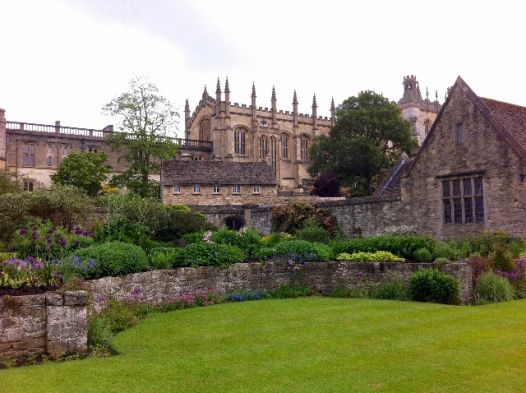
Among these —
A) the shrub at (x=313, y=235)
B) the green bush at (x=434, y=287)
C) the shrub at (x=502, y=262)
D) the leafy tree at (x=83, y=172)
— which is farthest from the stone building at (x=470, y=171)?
the leafy tree at (x=83, y=172)

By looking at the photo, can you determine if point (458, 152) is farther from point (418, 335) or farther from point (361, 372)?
point (361, 372)

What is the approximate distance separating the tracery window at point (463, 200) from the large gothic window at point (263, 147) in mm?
55197

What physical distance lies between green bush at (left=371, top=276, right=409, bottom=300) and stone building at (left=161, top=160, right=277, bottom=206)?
92.0 feet

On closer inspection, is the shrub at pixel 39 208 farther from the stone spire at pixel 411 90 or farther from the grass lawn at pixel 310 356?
the stone spire at pixel 411 90

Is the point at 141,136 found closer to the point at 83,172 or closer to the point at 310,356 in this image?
the point at 83,172

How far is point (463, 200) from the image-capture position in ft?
76.5

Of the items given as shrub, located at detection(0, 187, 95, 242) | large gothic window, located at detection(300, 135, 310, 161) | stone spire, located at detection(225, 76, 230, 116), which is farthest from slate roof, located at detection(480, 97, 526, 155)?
large gothic window, located at detection(300, 135, 310, 161)

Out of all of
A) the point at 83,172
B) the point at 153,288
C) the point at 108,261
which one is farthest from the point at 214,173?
the point at 108,261

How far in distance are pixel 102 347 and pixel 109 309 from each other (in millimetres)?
2271

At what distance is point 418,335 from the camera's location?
9586 mm

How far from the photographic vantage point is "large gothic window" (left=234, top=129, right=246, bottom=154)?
77.2 m

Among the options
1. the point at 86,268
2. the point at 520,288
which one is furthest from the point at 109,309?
the point at 520,288

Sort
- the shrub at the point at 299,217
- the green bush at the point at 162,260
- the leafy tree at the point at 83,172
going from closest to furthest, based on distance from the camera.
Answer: the green bush at the point at 162,260
the shrub at the point at 299,217
the leafy tree at the point at 83,172

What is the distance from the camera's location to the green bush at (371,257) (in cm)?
1575
